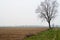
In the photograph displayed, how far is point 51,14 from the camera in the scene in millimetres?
58594

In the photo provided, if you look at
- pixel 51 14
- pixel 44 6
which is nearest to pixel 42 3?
pixel 44 6

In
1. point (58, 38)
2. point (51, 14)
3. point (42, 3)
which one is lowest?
point (58, 38)

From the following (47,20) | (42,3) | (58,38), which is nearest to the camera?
(58,38)

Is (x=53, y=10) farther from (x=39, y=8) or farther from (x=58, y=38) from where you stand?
(x=58, y=38)

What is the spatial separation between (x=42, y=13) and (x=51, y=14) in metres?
2.89

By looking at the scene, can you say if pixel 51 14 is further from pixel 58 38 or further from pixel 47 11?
pixel 58 38

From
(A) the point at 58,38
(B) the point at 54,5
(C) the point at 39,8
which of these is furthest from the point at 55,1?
(A) the point at 58,38

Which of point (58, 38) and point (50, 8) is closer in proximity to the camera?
point (58, 38)

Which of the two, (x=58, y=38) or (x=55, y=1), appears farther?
(x=55, y=1)

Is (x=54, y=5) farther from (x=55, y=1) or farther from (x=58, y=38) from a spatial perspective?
(x=58, y=38)

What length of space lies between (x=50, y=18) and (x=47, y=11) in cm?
250

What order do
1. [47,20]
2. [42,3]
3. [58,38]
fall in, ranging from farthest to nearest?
1. [42,3]
2. [47,20]
3. [58,38]

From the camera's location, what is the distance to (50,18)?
57656 millimetres

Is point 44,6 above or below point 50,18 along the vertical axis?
above
